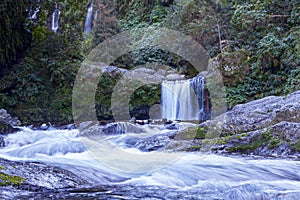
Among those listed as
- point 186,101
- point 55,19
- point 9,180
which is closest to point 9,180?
point 9,180

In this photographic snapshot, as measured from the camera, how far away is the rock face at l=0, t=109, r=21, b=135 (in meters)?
9.62

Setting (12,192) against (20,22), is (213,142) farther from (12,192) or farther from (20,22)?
(20,22)

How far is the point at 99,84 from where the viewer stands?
13.8 m

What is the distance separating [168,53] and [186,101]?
4617 millimetres

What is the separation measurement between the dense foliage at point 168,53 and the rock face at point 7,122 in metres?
0.58

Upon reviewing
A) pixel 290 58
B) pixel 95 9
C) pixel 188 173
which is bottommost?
pixel 188 173

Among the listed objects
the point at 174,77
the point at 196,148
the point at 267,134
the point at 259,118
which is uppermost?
the point at 174,77

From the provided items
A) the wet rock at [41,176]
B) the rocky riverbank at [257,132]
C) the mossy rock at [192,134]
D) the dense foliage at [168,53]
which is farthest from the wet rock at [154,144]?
the dense foliage at [168,53]

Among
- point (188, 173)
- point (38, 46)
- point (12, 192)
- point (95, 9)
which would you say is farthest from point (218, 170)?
point (95, 9)

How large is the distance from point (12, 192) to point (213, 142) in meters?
3.86

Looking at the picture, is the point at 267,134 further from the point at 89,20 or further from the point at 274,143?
the point at 89,20

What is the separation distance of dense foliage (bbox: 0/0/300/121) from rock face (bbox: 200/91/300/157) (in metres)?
4.55

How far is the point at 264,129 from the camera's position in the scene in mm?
6016

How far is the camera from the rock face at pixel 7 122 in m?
9.62
